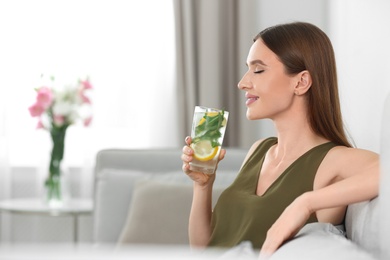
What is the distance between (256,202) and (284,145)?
18 cm

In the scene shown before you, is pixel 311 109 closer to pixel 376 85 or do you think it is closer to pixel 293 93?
pixel 293 93

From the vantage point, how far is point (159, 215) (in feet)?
9.45

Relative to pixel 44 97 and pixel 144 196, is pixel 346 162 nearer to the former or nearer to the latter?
pixel 144 196

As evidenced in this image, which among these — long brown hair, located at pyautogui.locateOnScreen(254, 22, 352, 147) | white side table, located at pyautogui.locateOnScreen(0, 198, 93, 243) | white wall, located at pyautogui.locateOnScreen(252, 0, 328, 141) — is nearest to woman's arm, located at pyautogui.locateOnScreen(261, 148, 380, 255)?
long brown hair, located at pyautogui.locateOnScreen(254, 22, 352, 147)

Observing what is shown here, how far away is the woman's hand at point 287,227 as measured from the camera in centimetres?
151

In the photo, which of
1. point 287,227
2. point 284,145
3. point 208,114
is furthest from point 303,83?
point 287,227

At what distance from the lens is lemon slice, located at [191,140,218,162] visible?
1919 millimetres

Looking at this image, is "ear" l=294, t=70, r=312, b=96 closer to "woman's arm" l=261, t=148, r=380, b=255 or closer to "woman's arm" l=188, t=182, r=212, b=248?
"woman's arm" l=188, t=182, r=212, b=248

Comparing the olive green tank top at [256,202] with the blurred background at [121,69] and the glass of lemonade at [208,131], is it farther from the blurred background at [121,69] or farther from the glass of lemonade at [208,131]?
the blurred background at [121,69]

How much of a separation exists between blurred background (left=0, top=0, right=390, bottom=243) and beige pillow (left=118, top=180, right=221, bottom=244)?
1.61 metres

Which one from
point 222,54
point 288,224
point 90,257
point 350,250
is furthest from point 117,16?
point 90,257

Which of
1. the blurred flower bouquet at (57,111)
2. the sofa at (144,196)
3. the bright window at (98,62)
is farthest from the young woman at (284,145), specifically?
the bright window at (98,62)

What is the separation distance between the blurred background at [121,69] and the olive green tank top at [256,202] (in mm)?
2384

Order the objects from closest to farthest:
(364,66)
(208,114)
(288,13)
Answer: (208,114), (364,66), (288,13)
